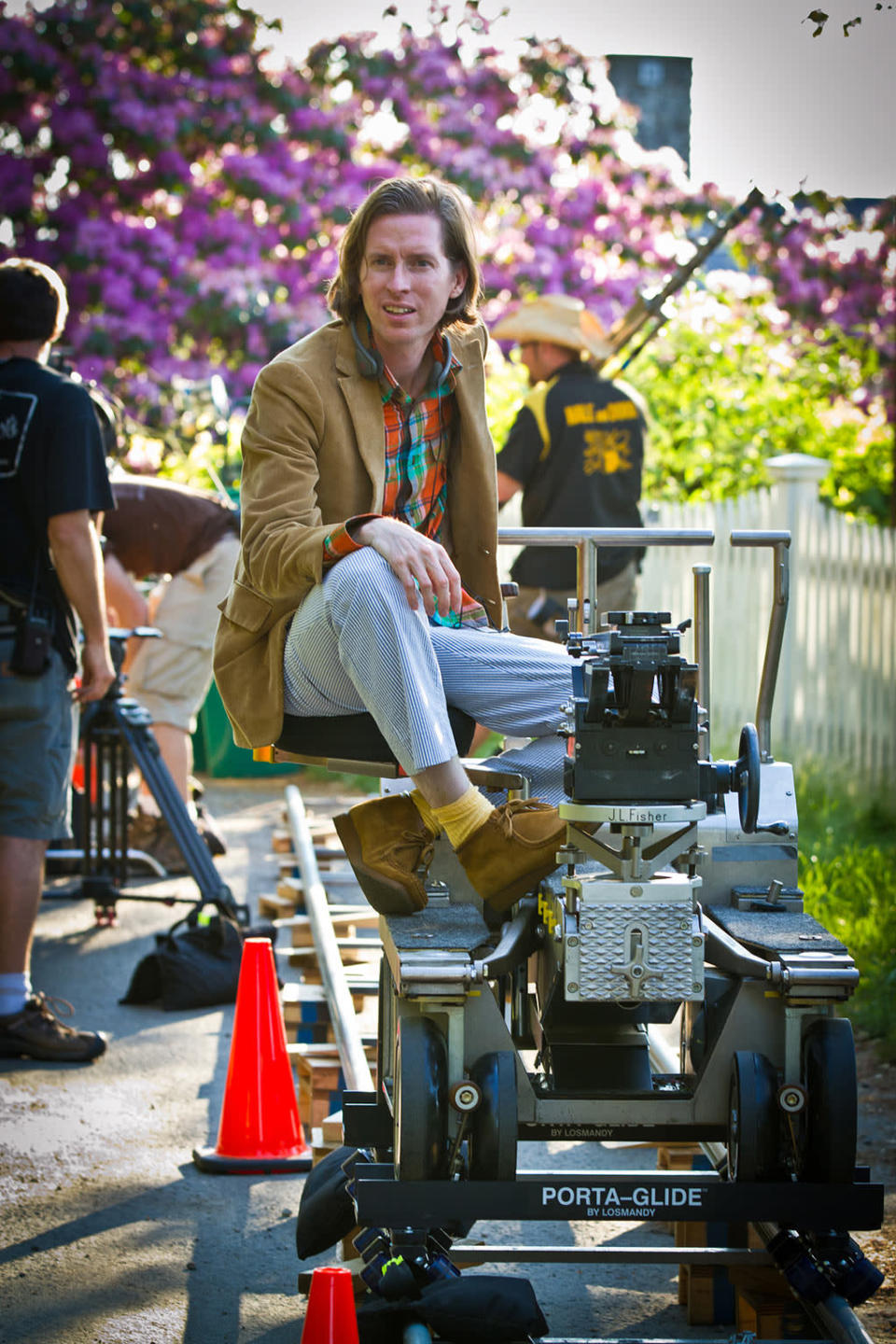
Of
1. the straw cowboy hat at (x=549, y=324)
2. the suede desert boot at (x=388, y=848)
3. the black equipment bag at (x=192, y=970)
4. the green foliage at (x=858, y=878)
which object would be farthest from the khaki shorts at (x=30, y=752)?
the straw cowboy hat at (x=549, y=324)

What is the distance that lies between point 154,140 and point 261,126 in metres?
1.02

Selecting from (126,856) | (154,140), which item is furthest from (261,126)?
(126,856)

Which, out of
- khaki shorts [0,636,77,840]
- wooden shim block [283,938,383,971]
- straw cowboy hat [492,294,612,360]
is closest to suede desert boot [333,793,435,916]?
khaki shorts [0,636,77,840]

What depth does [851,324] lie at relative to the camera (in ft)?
47.8

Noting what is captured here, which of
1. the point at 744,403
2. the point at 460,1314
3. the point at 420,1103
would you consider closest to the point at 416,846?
the point at 420,1103

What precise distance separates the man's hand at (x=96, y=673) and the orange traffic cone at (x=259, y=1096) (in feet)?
5.16

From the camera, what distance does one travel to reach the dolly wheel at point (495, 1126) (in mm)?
3197

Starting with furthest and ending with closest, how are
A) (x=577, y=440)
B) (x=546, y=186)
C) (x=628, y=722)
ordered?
(x=546, y=186) → (x=577, y=440) → (x=628, y=722)

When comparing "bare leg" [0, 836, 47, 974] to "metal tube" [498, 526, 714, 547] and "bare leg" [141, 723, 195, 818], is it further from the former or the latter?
"bare leg" [141, 723, 195, 818]

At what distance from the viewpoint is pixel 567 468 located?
26.5 feet

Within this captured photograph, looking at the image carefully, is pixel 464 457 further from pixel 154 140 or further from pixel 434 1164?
pixel 154 140

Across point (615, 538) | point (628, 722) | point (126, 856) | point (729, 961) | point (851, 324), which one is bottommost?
point (126, 856)

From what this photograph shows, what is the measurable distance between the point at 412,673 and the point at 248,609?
20.7 inches

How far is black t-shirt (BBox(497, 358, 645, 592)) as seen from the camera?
26.4 ft
